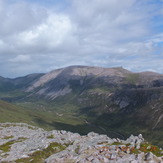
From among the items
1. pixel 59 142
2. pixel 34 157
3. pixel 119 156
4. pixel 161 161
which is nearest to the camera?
pixel 161 161

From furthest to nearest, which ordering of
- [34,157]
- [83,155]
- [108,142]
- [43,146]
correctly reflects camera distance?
[43,146] < [108,142] < [34,157] < [83,155]

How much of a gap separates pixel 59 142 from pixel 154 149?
27.4 meters

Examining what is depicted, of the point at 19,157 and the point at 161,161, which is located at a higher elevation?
the point at 161,161

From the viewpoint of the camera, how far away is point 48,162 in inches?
1690

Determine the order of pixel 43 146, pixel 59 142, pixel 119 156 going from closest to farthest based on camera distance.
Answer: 1. pixel 119 156
2. pixel 43 146
3. pixel 59 142

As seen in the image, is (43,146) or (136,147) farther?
(43,146)

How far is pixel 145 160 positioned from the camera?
36.9 metres

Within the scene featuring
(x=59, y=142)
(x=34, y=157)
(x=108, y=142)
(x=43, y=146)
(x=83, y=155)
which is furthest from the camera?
(x=59, y=142)

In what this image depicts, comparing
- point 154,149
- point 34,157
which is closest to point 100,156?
point 154,149

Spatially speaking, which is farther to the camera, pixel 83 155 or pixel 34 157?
pixel 34 157

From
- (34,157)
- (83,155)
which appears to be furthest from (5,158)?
(83,155)

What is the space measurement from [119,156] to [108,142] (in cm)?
1144

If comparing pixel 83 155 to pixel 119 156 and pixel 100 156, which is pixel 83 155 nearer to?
pixel 100 156

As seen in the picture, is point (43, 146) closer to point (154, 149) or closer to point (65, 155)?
point (65, 155)
